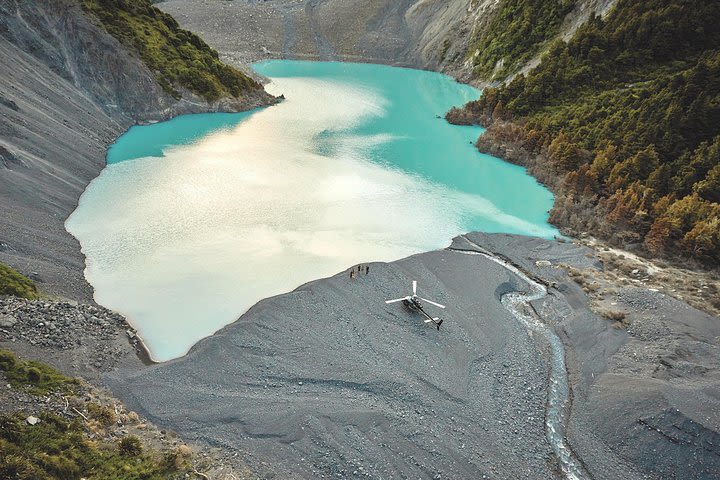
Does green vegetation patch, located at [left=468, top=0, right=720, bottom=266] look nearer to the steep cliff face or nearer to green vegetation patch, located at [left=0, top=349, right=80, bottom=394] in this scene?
green vegetation patch, located at [left=0, top=349, right=80, bottom=394]

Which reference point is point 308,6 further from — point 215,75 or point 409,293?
point 409,293

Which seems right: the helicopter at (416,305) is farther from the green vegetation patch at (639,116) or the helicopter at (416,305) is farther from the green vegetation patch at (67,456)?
the green vegetation patch at (639,116)

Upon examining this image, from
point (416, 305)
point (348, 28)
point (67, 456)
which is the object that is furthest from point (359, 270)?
point (348, 28)

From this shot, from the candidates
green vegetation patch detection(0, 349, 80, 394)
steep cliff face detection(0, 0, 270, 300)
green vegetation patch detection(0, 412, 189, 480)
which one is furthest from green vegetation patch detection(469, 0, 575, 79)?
green vegetation patch detection(0, 412, 189, 480)

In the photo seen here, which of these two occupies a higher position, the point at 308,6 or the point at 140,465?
the point at 308,6

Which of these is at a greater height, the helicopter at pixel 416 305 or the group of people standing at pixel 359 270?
the group of people standing at pixel 359 270

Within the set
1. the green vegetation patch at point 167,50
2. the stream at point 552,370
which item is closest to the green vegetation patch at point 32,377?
the stream at point 552,370

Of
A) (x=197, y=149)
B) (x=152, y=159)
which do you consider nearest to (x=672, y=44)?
(x=197, y=149)
